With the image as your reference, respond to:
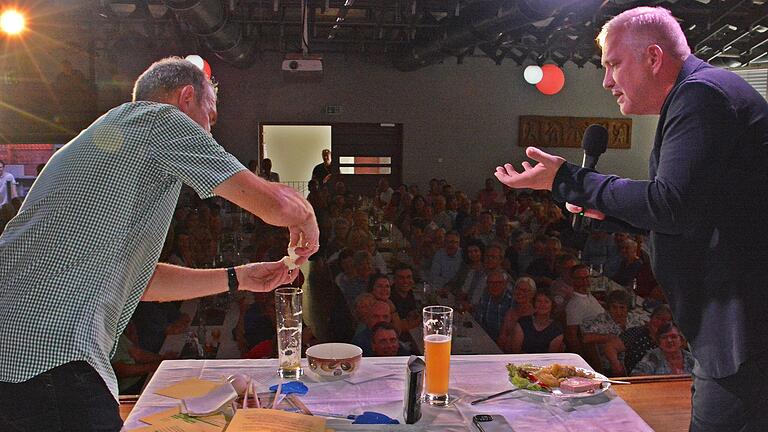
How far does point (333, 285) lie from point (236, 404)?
2894 mm

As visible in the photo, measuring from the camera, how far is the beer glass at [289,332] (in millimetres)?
1510

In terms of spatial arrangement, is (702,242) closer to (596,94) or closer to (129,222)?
(129,222)

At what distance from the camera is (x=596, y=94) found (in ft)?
36.6

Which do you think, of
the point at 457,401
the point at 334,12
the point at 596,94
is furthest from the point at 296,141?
the point at 457,401

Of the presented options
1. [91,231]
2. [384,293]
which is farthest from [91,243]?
[384,293]

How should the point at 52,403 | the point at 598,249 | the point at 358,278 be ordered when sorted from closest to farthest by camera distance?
1. the point at 52,403
2. the point at 358,278
3. the point at 598,249

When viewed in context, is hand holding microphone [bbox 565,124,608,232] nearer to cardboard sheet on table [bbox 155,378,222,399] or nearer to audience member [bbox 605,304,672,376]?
cardboard sheet on table [bbox 155,378,222,399]

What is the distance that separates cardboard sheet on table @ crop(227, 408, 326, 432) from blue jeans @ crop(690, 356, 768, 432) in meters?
0.67

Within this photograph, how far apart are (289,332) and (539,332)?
6.84 feet

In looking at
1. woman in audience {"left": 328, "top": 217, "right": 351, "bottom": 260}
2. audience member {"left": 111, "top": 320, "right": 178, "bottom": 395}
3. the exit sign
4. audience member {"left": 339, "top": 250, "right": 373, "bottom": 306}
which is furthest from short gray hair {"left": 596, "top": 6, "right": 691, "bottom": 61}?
the exit sign

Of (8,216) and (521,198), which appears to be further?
(521,198)

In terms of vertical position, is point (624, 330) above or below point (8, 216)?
below

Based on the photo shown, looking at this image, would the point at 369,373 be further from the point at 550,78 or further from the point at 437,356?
the point at 550,78

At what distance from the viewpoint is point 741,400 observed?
3.57ft
